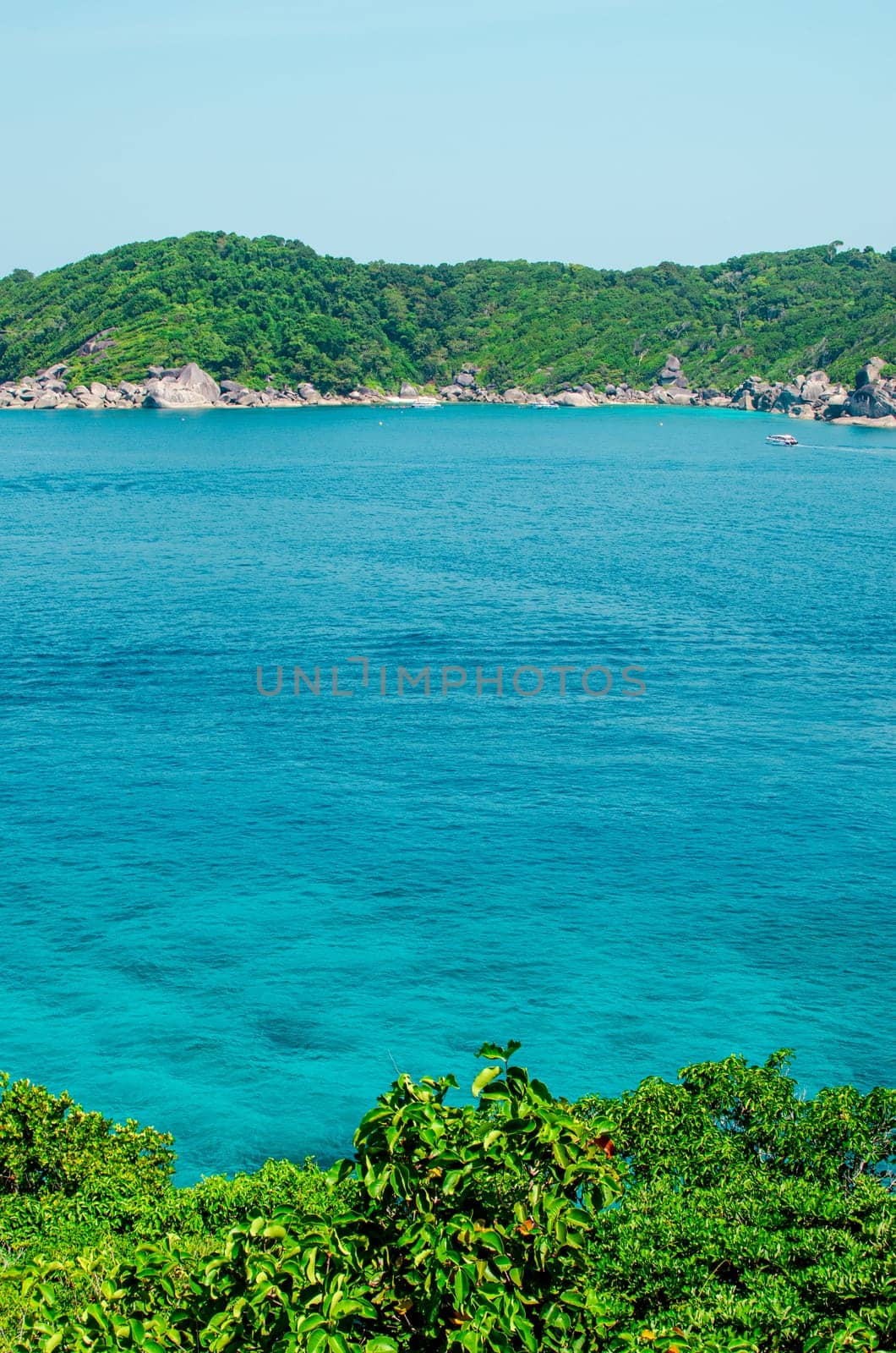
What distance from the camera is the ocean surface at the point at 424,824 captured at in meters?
33.1

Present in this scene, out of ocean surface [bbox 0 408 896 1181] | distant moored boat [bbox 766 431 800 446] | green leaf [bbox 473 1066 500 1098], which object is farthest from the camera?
distant moored boat [bbox 766 431 800 446]

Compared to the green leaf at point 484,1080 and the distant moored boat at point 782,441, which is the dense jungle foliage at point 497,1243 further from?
the distant moored boat at point 782,441

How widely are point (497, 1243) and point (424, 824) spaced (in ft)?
103

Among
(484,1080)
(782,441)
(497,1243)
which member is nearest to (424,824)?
(484,1080)

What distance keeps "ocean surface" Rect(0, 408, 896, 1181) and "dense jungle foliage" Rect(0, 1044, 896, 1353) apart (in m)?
10.2

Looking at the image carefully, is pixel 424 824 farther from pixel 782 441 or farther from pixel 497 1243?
pixel 782 441

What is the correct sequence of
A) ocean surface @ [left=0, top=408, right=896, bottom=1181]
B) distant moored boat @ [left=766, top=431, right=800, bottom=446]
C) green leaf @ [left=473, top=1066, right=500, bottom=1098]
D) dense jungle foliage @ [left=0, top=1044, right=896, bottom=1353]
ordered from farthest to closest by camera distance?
distant moored boat @ [left=766, top=431, right=800, bottom=446], ocean surface @ [left=0, top=408, right=896, bottom=1181], green leaf @ [left=473, top=1066, right=500, bottom=1098], dense jungle foliage @ [left=0, top=1044, right=896, bottom=1353]

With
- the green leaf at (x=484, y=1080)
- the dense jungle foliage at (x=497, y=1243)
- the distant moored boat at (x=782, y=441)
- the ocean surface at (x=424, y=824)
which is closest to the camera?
the dense jungle foliage at (x=497, y=1243)

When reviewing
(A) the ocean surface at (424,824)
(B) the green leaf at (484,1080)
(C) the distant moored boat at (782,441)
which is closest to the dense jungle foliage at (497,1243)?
(B) the green leaf at (484,1080)

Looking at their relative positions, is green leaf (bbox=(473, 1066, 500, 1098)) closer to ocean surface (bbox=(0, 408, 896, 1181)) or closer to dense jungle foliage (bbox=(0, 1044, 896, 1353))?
dense jungle foliage (bbox=(0, 1044, 896, 1353))

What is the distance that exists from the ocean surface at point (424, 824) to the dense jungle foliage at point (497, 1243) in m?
10.2

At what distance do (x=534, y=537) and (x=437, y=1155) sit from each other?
86.6 meters

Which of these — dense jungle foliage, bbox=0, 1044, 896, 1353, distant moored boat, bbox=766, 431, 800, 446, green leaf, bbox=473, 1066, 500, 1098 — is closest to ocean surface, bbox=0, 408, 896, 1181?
dense jungle foliage, bbox=0, 1044, 896, 1353

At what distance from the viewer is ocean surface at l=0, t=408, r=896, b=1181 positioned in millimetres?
33125
